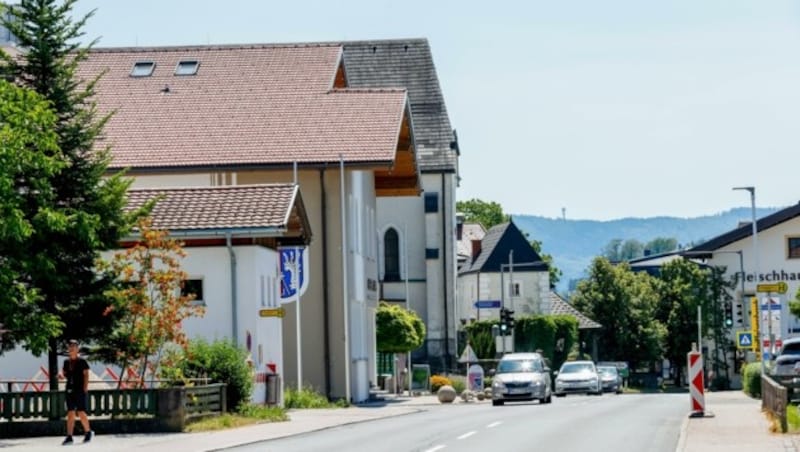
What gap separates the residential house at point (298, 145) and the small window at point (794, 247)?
42.7 m

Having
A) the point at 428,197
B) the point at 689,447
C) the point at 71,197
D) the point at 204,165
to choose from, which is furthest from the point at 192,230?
the point at 428,197

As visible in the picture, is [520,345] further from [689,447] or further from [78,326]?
[689,447]

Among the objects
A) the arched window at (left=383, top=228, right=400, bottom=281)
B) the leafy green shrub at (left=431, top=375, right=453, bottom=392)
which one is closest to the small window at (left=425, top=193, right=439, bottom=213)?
the arched window at (left=383, top=228, right=400, bottom=281)

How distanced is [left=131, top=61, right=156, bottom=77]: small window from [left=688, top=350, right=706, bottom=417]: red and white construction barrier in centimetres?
3067

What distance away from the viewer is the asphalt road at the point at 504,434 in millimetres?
25047

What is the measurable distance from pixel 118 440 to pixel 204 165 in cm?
2440

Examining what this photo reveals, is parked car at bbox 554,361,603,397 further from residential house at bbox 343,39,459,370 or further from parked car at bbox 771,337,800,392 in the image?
parked car at bbox 771,337,800,392

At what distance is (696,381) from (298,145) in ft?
75.0

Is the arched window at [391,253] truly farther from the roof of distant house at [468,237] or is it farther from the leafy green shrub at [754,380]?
the roof of distant house at [468,237]

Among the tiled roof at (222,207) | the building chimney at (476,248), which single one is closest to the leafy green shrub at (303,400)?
the tiled roof at (222,207)

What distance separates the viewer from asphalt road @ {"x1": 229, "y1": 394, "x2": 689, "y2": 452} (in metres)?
25.0

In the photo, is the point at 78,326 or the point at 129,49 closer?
the point at 78,326

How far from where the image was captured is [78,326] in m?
32.8

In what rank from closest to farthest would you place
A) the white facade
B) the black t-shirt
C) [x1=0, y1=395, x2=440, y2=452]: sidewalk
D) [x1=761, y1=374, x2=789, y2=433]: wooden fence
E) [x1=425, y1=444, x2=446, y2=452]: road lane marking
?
1. [x1=425, y1=444, x2=446, y2=452]: road lane marking
2. [x1=761, y1=374, x2=789, y2=433]: wooden fence
3. [x1=0, y1=395, x2=440, y2=452]: sidewalk
4. the black t-shirt
5. the white facade
